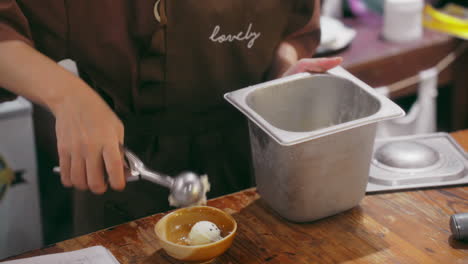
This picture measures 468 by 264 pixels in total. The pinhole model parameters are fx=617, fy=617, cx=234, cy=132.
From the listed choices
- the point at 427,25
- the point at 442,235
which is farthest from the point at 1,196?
the point at 427,25

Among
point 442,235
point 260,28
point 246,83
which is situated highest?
point 260,28

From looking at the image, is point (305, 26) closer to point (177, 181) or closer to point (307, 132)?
point (307, 132)

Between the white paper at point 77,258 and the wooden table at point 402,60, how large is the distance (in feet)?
4.95

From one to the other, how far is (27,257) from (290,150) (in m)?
0.59

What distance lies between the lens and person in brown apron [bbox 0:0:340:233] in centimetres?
121

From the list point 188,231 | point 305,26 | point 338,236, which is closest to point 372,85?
point 305,26

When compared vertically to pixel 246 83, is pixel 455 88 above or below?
below

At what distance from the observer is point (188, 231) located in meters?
1.32

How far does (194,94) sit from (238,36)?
0.63 feet

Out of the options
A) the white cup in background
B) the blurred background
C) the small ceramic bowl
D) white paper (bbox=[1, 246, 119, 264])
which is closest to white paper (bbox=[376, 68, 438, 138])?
the blurred background

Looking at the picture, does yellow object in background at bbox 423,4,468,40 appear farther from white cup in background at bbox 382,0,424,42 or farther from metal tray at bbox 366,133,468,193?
metal tray at bbox 366,133,468,193

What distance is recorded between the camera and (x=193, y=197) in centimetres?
129

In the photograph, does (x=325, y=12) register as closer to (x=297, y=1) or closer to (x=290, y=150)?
(x=297, y=1)

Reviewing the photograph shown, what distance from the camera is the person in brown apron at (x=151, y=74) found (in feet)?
3.98
